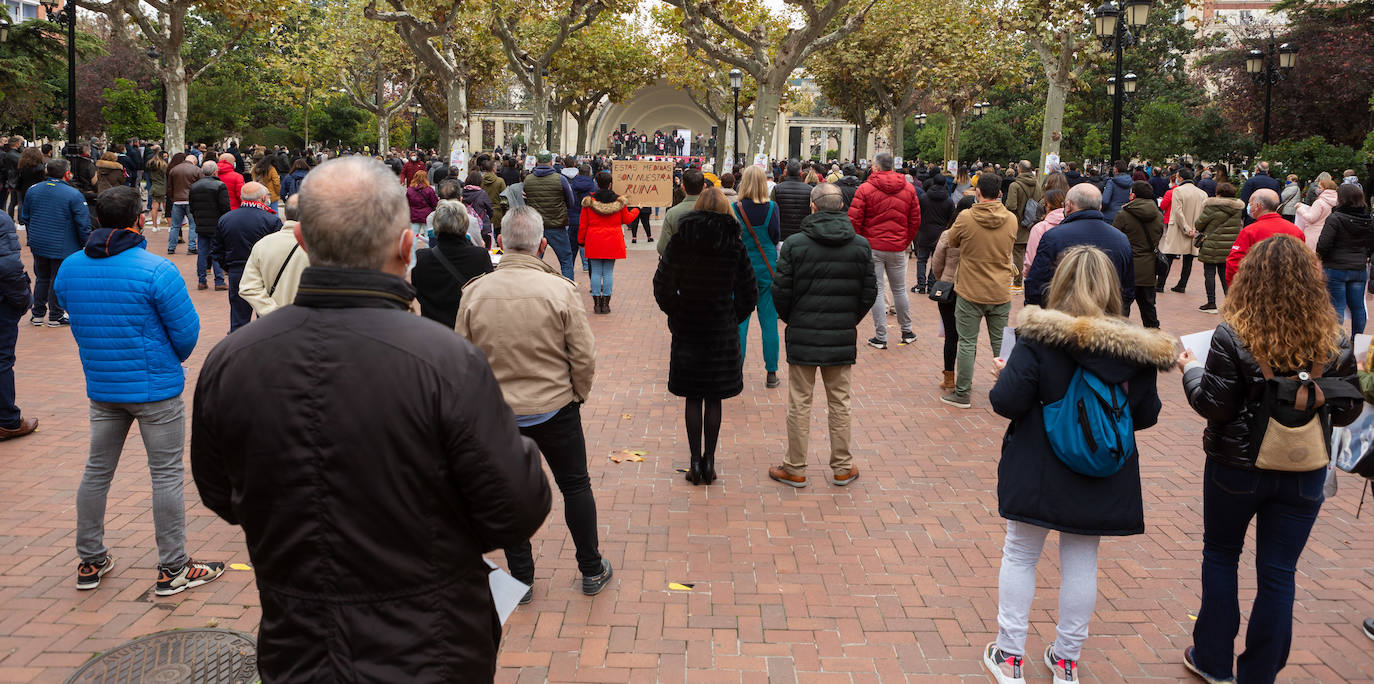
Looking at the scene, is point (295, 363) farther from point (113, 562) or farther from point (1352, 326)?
point (1352, 326)

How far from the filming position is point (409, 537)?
2.18 meters

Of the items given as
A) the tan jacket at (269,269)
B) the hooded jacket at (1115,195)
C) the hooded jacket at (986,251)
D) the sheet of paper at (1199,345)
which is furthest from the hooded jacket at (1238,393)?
the hooded jacket at (1115,195)

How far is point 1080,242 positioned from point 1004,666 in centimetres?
430

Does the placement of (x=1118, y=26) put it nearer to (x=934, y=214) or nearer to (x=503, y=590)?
(x=934, y=214)

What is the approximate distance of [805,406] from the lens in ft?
20.8

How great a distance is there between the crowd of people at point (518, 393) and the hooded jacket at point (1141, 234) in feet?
5.20

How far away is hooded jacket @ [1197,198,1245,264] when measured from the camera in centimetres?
1234

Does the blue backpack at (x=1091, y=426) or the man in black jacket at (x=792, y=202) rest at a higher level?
the man in black jacket at (x=792, y=202)

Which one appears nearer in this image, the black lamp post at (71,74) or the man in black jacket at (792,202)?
the man in black jacket at (792,202)

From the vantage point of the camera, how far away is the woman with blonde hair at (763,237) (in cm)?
809

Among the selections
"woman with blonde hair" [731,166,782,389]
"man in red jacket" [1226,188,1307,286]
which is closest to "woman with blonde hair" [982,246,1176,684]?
"woman with blonde hair" [731,166,782,389]

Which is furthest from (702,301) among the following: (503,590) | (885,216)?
(885,216)

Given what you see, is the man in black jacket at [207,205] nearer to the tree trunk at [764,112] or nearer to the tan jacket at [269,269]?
the tan jacket at [269,269]

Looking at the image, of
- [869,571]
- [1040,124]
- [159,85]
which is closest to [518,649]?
[869,571]
